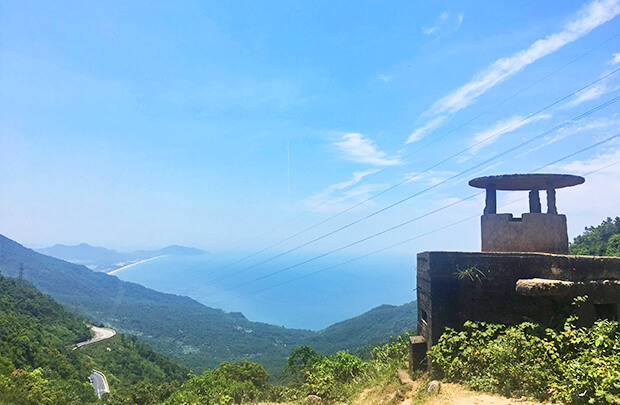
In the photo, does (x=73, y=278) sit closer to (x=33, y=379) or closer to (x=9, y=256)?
(x=9, y=256)

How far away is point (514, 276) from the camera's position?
326 inches

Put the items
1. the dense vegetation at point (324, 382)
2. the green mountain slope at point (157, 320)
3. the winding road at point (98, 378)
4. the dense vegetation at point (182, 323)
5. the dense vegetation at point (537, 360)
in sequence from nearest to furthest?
the dense vegetation at point (537, 360) → the dense vegetation at point (324, 382) → the winding road at point (98, 378) → the dense vegetation at point (182, 323) → the green mountain slope at point (157, 320)

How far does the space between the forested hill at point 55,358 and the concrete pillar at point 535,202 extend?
22461 mm

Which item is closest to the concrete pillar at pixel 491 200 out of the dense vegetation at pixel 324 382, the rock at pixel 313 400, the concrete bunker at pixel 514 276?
the concrete bunker at pixel 514 276

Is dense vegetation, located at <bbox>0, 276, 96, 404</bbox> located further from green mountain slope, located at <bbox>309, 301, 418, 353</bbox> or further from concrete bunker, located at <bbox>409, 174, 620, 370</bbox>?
green mountain slope, located at <bbox>309, 301, 418, 353</bbox>

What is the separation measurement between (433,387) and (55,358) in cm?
4701

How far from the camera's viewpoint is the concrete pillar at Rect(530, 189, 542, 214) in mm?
10188

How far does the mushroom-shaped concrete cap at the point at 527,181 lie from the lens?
9.84m

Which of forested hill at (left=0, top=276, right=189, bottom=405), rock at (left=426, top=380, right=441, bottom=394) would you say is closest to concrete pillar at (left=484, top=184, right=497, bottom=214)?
Answer: rock at (left=426, top=380, right=441, bottom=394)

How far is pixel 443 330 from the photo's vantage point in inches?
343

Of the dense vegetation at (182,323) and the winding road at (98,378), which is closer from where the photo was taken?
the winding road at (98,378)

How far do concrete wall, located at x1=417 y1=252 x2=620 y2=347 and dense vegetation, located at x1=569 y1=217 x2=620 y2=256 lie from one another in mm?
24495

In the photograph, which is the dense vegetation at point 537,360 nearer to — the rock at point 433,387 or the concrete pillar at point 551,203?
the rock at point 433,387

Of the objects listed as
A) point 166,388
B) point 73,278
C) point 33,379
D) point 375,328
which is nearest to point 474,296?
point 166,388
